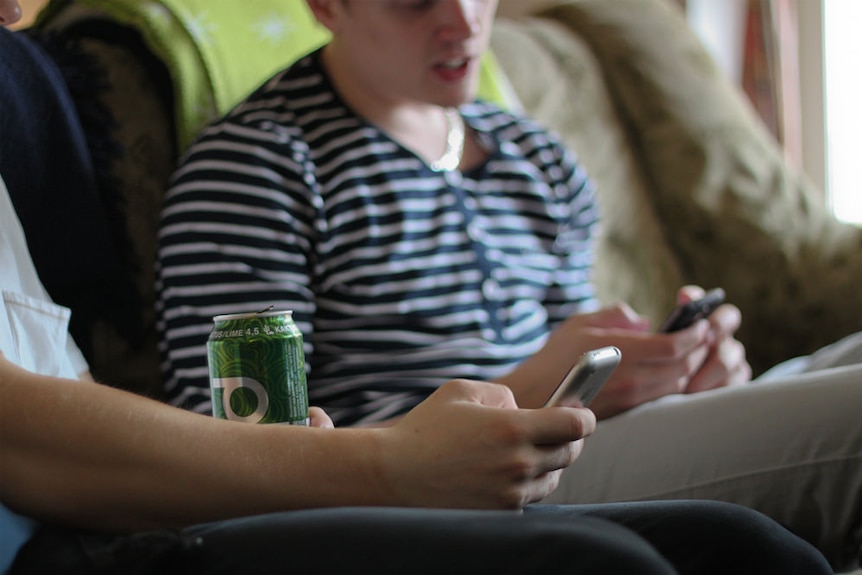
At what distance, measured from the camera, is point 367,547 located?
0.53 metres

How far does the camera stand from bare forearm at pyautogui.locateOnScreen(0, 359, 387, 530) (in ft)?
2.00

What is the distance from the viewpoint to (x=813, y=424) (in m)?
0.94

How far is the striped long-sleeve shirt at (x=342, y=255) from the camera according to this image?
1.08m

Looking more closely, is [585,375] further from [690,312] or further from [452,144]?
[452,144]

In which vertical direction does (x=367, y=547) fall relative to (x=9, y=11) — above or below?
Result: below

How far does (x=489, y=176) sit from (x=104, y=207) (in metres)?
0.50

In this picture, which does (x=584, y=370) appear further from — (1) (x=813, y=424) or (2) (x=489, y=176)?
(2) (x=489, y=176)

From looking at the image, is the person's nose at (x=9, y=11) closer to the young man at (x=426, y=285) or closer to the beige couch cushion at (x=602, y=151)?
the young man at (x=426, y=285)

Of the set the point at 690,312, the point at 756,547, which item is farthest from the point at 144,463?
the point at 690,312

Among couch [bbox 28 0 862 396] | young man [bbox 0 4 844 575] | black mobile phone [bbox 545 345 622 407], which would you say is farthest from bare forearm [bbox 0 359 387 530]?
couch [bbox 28 0 862 396]

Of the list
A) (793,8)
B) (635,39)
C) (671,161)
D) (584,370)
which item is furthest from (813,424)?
(793,8)

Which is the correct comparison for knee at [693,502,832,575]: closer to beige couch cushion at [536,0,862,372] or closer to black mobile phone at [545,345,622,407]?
black mobile phone at [545,345,622,407]

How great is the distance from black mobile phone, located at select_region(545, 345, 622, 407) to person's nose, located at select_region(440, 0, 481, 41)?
1.89 feet

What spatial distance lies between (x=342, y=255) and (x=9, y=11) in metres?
0.46
